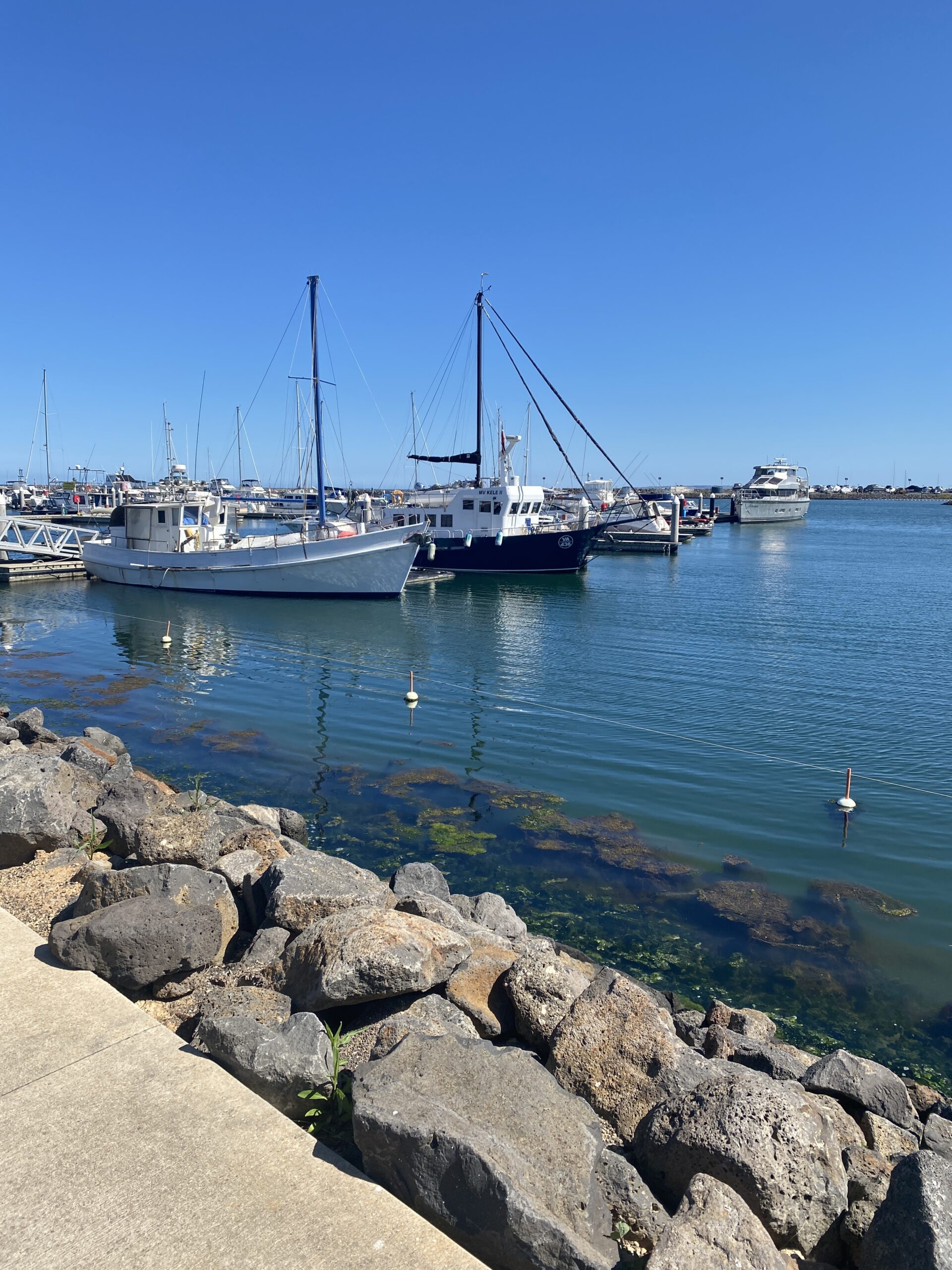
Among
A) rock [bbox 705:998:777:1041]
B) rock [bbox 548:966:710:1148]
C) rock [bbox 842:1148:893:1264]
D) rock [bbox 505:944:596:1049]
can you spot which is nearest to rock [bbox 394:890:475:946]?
rock [bbox 505:944:596:1049]

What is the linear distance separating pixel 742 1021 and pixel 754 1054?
120 cm

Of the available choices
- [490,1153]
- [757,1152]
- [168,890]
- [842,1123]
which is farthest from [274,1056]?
[842,1123]

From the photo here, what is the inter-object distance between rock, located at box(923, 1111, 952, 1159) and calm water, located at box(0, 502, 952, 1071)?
1710 millimetres

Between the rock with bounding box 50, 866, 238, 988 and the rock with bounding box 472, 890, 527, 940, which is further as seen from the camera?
the rock with bounding box 472, 890, 527, 940

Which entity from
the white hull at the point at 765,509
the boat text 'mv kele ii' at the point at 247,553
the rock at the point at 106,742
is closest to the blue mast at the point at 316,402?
the boat text 'mv kele ii' at the point at 247,553

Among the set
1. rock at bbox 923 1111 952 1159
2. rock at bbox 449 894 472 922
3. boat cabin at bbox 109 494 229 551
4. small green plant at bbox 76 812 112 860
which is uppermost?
boat cabin at bbox 109 494 229 551

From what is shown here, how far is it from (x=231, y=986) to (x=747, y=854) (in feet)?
25.4

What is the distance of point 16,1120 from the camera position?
4.03 meters

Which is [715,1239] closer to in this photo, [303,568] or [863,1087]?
[863,1087]

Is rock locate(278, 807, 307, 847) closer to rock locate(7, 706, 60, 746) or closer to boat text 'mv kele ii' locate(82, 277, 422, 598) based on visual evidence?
rock locate(7, 706, 60, 746)

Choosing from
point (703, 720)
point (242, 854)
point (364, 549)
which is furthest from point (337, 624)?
point (242, 854)

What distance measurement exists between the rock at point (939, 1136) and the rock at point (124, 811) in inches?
259

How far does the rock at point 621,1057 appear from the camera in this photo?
15.7 feet

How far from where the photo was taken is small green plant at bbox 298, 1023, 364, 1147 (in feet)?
13.8
